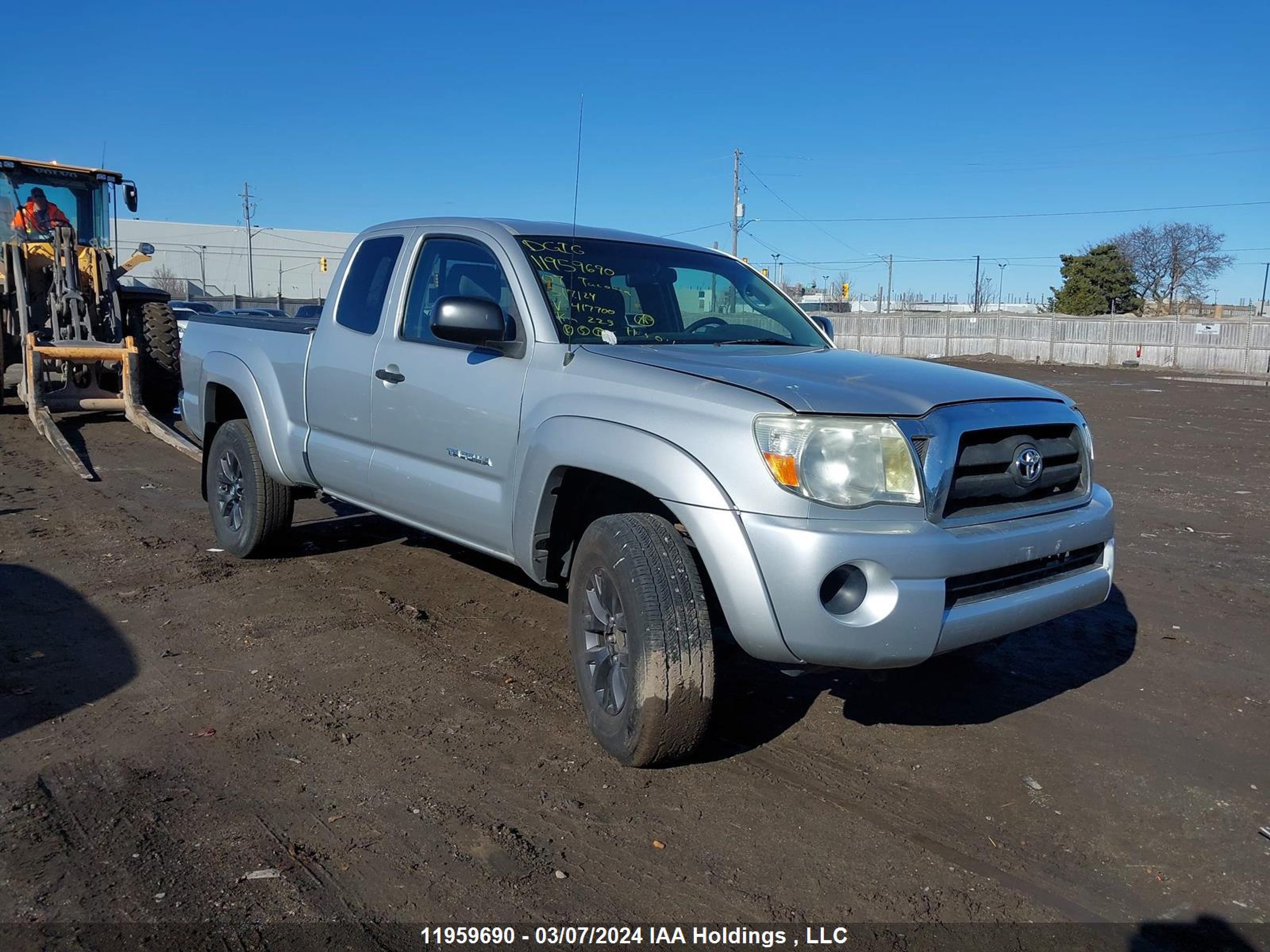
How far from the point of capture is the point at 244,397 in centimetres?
596

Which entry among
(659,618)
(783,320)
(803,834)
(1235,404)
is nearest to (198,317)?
(783,320)

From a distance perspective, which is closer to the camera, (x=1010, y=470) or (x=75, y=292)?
(x=1010, y=470)

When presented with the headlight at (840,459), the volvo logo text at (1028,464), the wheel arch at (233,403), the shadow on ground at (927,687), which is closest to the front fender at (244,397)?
the wheel arch at (233,403)

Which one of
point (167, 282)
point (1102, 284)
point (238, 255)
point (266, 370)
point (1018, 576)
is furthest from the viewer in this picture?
point (238, 255)

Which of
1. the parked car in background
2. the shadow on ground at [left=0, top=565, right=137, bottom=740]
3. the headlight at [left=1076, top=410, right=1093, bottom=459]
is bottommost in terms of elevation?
the shadow on ground at [left=0, top=565, right=137, bottom=740]

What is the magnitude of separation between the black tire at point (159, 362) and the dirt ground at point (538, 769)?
811 centimetres

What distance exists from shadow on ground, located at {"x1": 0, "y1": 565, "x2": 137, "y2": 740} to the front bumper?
2.75 metres

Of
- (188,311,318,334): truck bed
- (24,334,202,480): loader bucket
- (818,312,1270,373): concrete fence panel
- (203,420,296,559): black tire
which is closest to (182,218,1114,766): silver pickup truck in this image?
(188,311,318,334): truck bed

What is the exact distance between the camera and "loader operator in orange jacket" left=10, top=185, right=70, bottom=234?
1444cm

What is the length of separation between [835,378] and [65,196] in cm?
1478

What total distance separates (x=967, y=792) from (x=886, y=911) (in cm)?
85

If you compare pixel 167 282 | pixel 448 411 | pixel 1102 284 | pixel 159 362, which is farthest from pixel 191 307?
pixel 1102 284

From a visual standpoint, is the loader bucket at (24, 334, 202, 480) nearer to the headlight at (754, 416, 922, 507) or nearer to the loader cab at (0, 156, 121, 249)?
the loader cab at (0, 156, 121, 249)

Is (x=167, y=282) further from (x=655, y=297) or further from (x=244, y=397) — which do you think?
(x=655, y=297)
